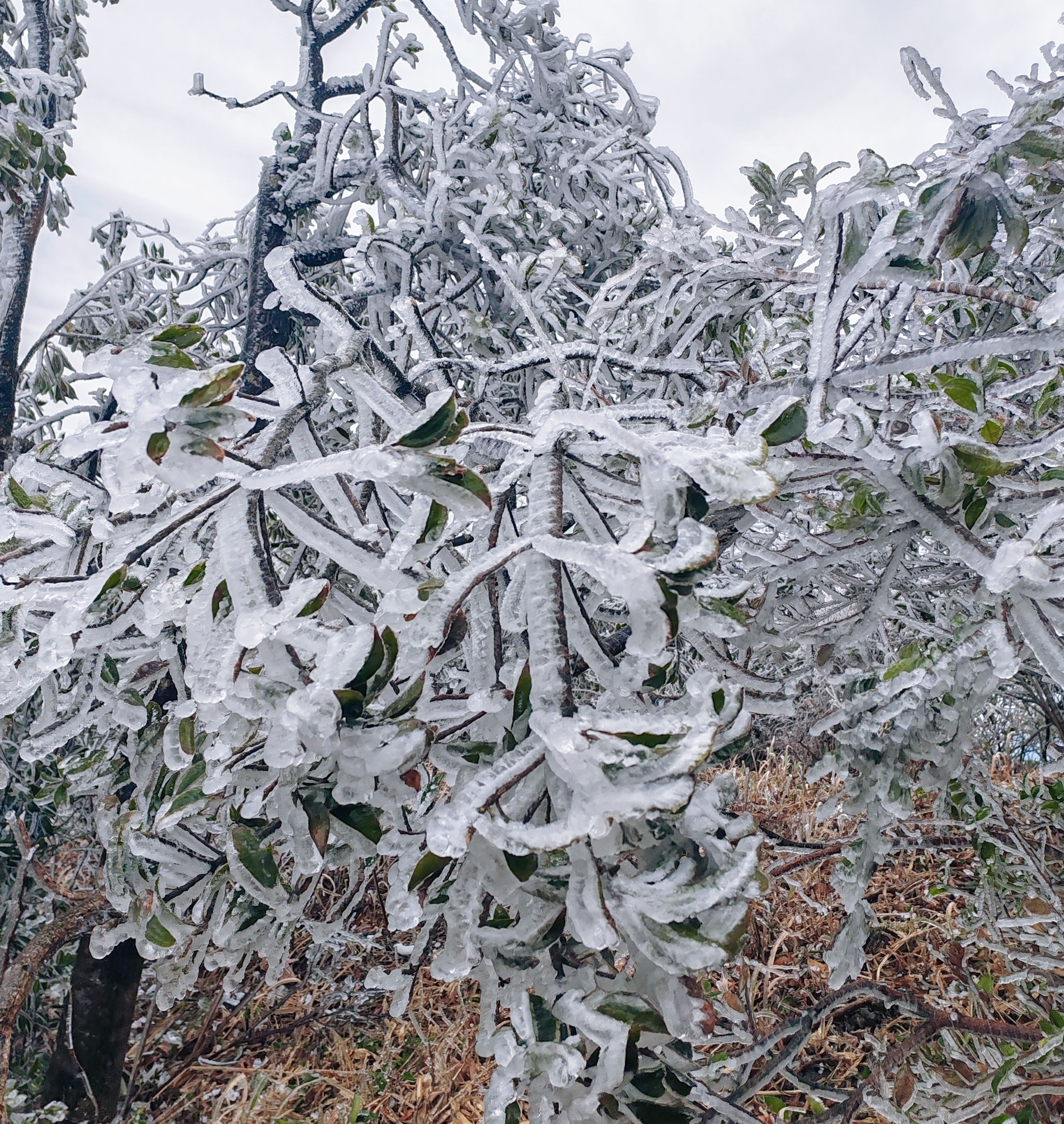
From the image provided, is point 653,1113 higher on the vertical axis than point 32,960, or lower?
higher

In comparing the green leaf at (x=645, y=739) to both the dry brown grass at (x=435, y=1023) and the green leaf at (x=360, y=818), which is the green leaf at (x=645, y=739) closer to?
the green leaf at (x=360, y=818)

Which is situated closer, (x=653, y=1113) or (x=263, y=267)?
(x=653, y=1113)

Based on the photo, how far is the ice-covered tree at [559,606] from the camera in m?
0.50

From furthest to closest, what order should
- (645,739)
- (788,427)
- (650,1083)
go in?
(788,427) < (650,1083) < (645,739)

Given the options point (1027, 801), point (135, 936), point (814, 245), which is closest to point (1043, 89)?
point (814, 245)

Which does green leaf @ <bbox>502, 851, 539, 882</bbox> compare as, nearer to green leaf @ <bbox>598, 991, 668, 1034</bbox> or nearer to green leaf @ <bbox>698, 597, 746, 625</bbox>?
green leaf @ <bbox>598, 991, 668, 1034</bbox>

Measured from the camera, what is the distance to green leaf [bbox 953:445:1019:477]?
667mm

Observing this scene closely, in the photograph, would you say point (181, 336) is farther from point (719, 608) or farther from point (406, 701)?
point (719, 608)

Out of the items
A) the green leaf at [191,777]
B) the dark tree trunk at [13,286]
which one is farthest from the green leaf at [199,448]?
the dark tree trunk at [13,286]

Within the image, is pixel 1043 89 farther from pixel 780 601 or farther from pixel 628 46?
pixel 628 46

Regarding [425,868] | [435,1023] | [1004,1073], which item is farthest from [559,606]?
[435,1023]

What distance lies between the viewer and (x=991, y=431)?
0.72 meters

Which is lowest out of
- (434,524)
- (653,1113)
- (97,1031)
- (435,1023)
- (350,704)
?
(435,1023)

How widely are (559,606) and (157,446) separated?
0.96 feet
